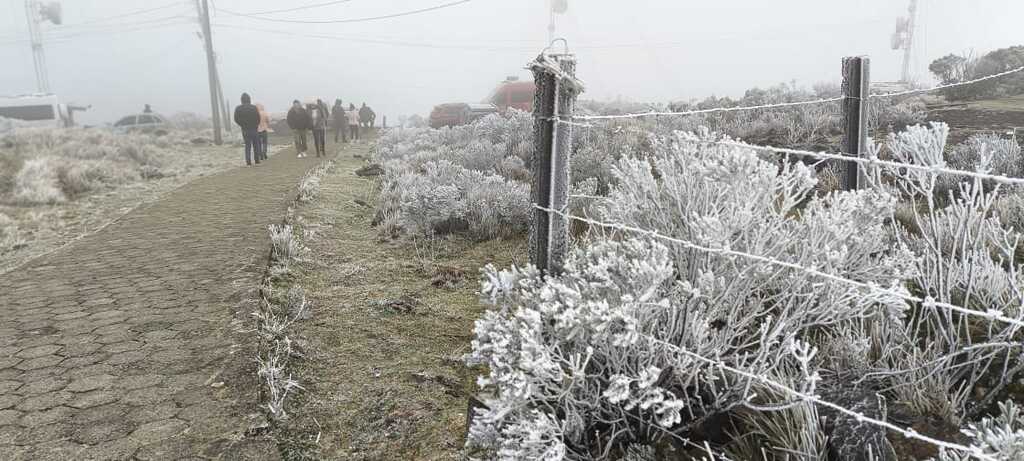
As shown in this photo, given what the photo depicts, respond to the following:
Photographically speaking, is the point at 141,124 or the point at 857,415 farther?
the point at 141,124

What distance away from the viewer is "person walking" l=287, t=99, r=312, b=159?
15352 mm

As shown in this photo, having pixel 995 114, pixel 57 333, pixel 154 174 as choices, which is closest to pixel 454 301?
pixel 57 333

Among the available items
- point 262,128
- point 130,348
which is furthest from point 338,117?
point 130,348

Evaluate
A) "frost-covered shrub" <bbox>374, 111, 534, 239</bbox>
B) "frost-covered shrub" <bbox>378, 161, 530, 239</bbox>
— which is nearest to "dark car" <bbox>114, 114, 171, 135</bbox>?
"frost-covered shrub" <bbox>374, 111, 534, 239</bbox>

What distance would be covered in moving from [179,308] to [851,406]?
427 cm

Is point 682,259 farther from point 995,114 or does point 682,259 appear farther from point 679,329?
point 995,114

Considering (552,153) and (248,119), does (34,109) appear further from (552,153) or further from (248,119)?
(552,153)

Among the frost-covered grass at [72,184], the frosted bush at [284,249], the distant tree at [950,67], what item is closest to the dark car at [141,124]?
the frost-covered grass at [72,184]

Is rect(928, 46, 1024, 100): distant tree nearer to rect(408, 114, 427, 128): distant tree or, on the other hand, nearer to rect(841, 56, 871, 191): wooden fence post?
rect(841, 56, 871, 191): wooden fence post

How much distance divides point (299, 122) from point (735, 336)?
1474cm

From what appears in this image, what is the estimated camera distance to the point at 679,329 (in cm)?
248

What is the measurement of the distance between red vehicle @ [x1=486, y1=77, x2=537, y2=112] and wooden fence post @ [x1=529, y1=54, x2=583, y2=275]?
17714 mm

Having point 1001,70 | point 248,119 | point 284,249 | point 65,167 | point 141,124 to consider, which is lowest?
point 284,249

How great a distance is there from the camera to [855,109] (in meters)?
3.70
